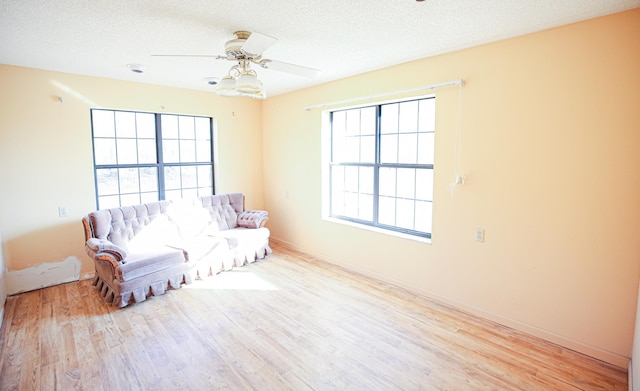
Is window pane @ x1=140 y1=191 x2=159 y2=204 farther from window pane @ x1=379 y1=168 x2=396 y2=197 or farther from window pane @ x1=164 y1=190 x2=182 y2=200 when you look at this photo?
window pane @ x1=379 y1=168 x2=396 y2=197

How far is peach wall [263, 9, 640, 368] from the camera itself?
7.69 feet

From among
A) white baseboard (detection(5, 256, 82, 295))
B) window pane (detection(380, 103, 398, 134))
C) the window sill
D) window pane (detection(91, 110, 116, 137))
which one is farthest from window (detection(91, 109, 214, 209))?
window pane (detection(380, 103, 398, 134))

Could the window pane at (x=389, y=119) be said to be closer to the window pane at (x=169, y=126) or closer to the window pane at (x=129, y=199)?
the window pane at (x=169, y=126)

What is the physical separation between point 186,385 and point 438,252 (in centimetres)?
258

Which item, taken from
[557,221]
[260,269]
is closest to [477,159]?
[557,221]

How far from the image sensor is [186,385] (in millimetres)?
2230

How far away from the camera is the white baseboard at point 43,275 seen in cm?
366

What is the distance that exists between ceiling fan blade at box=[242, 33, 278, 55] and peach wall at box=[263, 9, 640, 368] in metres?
1.78

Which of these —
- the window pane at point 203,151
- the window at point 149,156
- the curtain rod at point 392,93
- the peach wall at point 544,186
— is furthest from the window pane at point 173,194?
the peach wall at point 544,186

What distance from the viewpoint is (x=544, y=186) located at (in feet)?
8.77

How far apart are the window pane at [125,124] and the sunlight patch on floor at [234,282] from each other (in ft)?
7.46

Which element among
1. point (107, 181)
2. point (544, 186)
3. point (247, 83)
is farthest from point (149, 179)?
point (544, 186)

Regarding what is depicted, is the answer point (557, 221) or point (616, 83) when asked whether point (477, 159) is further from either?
point (616, 83)

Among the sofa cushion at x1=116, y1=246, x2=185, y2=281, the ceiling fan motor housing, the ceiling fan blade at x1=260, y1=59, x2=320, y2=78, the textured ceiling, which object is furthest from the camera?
the sofa cushion at x1=116, y1=246, x2=185, y2=281
